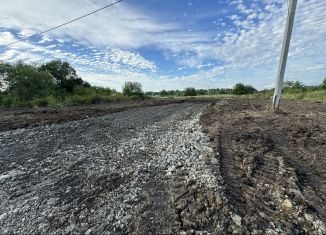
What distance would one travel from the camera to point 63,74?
169ft

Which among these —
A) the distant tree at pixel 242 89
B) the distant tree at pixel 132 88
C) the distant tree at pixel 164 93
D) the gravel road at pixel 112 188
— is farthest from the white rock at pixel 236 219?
the distant tree at pixel 164 93

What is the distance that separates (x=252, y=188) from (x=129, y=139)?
4858 millimetres

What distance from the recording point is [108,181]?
4.44m

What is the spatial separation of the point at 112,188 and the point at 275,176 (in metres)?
3.11

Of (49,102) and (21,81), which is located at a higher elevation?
(21,81)

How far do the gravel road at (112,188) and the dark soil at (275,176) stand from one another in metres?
0.32

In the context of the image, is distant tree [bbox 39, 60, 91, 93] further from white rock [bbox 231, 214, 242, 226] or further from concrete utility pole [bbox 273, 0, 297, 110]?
white rock [bbox 231, 214, 242, 226]

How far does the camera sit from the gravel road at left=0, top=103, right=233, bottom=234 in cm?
312

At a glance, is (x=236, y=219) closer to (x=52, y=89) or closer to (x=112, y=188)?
(x=112, y=188)

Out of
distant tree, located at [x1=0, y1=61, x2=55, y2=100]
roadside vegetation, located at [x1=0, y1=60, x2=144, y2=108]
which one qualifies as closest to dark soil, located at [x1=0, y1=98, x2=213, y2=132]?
roadside vegetation, located at [x1=0, y1=60, x2=144, y2=108]

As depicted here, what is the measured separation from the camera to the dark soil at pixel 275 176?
321 centimetres

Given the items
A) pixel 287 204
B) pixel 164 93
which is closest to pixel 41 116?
pixel 287 204

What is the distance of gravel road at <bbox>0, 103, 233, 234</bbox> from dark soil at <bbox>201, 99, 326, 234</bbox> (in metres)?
0.32

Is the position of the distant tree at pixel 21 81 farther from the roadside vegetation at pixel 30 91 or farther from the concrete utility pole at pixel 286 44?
the concrete utility pole at pixel 286 44
